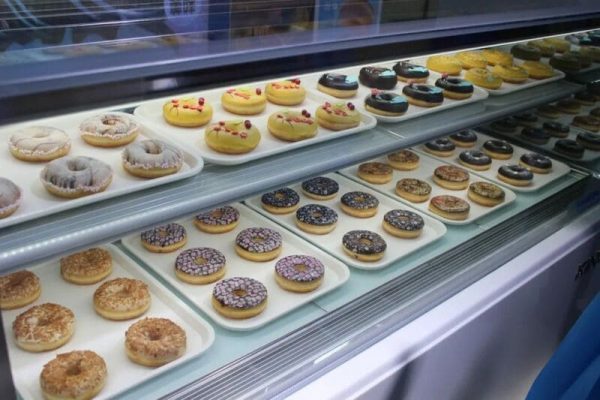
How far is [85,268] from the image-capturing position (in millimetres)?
1726

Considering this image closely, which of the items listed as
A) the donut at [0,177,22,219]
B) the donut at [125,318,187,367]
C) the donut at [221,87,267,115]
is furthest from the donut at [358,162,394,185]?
the donut at [0,177,22,219]

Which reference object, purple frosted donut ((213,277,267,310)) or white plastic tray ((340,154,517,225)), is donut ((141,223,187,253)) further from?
white plastic tray ((340,154,517,225))

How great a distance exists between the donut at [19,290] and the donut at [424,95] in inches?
51.5

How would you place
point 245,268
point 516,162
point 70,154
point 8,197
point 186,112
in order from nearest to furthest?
point 8,197 < point 70,154 < point 186,112 < point 245,268 < point 516,162

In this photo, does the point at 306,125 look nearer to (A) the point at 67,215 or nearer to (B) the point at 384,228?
(B) the point at 384,228

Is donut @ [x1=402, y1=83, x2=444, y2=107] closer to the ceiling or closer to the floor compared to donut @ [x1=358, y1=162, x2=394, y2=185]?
closer to the ceiling

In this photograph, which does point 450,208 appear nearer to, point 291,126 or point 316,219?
point 316,219

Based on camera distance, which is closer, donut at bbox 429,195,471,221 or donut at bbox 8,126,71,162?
donut at bbox 8,126,71,162

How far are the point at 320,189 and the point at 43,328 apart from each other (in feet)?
3.78

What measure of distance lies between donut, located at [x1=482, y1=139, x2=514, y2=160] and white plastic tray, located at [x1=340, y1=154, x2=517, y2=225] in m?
0.24

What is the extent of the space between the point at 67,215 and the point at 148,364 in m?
0.43

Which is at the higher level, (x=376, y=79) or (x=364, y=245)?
(x=376, y=79)

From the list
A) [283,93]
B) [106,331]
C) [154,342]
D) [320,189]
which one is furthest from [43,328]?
[320,189]

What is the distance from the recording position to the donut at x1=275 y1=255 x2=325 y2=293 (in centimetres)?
178
